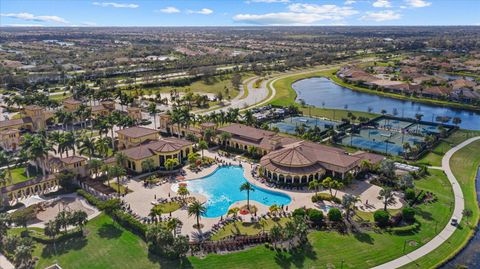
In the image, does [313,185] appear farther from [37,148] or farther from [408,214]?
[37,148]

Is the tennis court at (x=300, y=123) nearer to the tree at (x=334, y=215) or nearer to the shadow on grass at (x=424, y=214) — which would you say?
the shadow on grass at (x=424, y=214)

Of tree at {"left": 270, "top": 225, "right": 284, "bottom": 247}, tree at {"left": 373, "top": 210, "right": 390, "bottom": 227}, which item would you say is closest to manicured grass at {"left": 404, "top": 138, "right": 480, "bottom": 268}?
tree at {"left": 373, "top": 210, "right": 390, "bottom": 227}

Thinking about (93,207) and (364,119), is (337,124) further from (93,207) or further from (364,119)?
(93,207)

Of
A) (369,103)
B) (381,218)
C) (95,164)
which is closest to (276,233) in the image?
(381,218)

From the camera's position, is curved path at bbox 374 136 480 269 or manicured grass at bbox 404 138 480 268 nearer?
curved path at bbox 374 136 480 269

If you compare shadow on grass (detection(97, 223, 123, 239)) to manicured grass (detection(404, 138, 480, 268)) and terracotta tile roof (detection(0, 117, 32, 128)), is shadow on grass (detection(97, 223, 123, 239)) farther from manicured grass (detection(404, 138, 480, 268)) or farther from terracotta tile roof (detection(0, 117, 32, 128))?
terracotta tile roof (detection(0, 117, 32, 128))

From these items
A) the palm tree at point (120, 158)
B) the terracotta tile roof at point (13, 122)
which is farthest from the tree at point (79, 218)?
the terracotta tile roof at point (13, 122)
